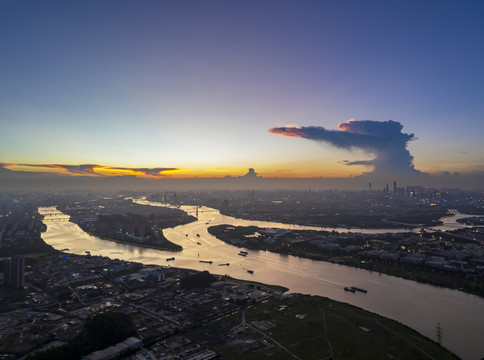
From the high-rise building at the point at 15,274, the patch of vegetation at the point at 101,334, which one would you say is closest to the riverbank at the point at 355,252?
the patch of vegetation at the point at 101,334

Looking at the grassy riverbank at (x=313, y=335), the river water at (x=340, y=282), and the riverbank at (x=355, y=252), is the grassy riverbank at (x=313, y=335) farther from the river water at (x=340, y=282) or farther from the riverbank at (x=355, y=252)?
the riverbank at (x=355, y=252)

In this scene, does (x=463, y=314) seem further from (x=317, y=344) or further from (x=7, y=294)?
(x=7, y=294)

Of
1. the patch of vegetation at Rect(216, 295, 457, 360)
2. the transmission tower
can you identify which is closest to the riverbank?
the transmission tower

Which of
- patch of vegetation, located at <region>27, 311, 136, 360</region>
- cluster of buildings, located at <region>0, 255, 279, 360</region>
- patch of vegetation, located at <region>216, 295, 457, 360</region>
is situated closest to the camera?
patch of vegetation, located at <region>27, 311, 136, 360</region>

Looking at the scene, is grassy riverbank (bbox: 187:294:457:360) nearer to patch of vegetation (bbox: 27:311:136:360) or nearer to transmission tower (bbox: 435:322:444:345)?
transmission tower (bbox: 435:322:444:345)

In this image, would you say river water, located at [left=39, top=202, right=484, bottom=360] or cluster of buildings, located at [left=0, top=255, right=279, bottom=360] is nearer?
cluster of buildings, located at [left=0, top=255, right=279, bottom=360]

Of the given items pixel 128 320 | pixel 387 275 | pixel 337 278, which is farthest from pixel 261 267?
pixel 128 320

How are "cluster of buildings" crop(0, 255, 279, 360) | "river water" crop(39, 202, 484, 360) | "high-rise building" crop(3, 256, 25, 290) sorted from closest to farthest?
"cluster of buildings" crop(0, 255, 279, 360) < "river water" crop(39, 202, 484, 360) < "high-rise building" crop(3, 256, 25, 290)
